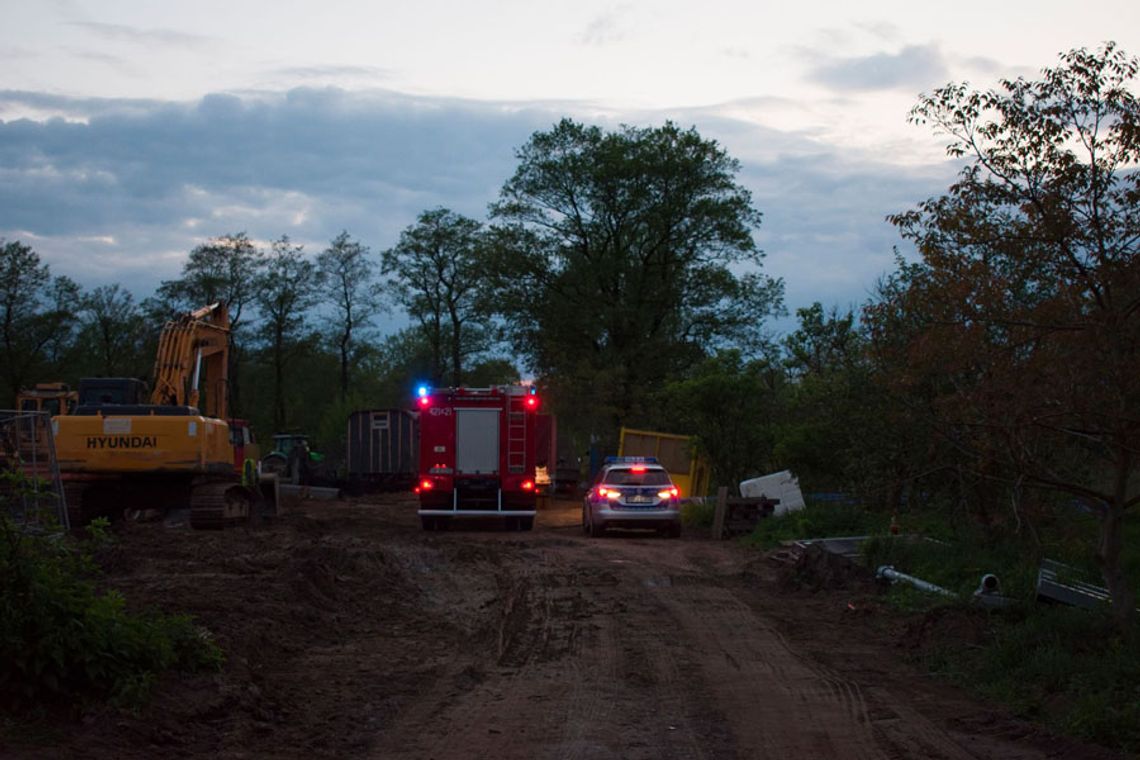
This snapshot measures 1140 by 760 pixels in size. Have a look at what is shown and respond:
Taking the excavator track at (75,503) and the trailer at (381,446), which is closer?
the excavator track at (75,503)

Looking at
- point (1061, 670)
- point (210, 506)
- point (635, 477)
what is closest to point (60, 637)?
point (1061, 670)

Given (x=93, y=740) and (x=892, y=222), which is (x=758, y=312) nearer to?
(x=892, y=222)

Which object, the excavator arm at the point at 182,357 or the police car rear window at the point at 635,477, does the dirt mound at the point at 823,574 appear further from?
the excavator arm at the point at 182,357

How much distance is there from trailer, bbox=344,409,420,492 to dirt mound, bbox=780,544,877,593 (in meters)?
28.6

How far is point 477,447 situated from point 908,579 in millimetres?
13366

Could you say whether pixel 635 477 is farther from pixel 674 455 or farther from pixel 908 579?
pixel 674 455

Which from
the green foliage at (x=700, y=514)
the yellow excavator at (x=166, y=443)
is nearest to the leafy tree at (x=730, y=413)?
the green foliage at (x=700, y=514)

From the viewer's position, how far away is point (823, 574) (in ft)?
53.2

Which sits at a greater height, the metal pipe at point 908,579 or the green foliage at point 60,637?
the green foliage at point 60,637

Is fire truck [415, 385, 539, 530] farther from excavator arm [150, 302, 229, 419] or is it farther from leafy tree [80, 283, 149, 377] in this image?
leafy tree [80, 283, 149, 377]

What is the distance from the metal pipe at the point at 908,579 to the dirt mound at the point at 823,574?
21 centimetres

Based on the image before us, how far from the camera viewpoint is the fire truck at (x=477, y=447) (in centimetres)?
2606

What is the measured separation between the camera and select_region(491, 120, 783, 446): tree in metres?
48.0

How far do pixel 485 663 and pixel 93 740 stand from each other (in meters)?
4.15
